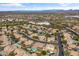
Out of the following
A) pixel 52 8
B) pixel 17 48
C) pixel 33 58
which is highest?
pixel 52 8

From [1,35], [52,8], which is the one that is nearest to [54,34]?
[52,8]

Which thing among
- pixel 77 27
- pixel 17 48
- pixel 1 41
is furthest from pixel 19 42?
pixel 77 27

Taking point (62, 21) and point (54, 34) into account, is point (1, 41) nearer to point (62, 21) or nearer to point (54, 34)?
point (54, 34)

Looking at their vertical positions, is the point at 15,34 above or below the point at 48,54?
above

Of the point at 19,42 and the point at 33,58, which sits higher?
the point at 19,42

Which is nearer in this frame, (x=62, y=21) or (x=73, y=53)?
(x=73, y=53)

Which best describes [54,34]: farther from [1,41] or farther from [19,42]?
[1,41]

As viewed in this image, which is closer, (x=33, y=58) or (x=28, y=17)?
(x=33, y=58)

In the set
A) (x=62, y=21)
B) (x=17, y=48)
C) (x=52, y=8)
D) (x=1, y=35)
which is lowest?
(x=17, y=48)
